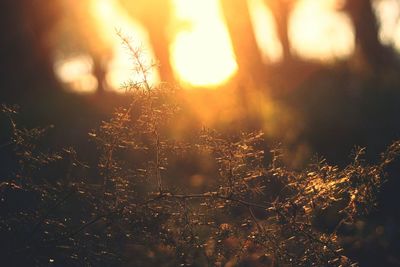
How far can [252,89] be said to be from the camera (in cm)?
887

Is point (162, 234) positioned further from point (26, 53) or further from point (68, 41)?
point (68, 41)

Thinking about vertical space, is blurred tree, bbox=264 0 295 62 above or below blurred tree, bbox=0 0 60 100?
above

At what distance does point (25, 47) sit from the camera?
820 centimetres

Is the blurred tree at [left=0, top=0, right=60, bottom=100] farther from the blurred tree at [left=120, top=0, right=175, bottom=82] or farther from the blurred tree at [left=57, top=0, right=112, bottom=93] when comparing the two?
the blurred tree at [left=57, top=0, right=112, bottom=93]

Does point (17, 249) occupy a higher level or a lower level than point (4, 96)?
lower

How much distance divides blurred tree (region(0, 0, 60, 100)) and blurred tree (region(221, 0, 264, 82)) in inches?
129

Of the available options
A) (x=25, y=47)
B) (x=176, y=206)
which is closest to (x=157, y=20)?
(x=25, y=47)

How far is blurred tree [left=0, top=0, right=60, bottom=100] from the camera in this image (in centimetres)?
700

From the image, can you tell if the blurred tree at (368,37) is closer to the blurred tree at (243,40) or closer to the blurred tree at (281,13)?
the blurred tree at (243,40)

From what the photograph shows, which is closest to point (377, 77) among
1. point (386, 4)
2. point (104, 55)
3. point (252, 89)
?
point (252, 89)

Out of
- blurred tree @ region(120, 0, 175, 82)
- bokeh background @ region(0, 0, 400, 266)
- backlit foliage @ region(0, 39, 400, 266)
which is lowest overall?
backlit foliage @ region(0, 39, 400, 266)

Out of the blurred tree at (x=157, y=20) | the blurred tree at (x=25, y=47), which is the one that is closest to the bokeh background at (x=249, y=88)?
the blurred tree at (x=25, y=47)

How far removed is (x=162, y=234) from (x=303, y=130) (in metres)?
5.42

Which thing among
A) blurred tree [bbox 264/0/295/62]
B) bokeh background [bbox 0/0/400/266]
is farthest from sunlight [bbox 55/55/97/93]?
blurred tree [bbox 264/0/295/62]
